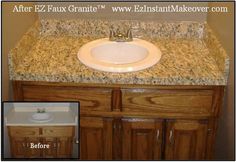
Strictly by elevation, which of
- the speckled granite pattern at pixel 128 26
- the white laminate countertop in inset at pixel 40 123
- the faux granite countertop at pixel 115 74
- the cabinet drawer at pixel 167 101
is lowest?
the white laminate countertop in inset at pixel 40 123

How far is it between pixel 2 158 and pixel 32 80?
0.36m

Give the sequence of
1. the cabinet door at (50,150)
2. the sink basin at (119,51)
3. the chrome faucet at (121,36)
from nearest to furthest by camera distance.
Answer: the cabinet door at (50,150) < the sink basin at (119,51) < the chrome faucet at (121,36)

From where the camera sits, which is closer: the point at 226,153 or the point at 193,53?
the point at 226,153

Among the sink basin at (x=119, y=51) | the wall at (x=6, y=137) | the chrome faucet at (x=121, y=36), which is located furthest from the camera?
the chrome faucet at (x=121, y=36)

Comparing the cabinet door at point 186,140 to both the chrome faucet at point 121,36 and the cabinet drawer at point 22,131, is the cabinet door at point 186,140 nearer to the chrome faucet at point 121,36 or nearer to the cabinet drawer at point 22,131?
the chrome faucet at point 121,36

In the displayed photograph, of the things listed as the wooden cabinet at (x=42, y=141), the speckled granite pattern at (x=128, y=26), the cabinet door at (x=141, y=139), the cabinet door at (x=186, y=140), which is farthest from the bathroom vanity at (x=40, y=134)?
the speckled granite pattern at (x=128, y=26)

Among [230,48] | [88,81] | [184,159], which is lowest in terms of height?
[184,159]

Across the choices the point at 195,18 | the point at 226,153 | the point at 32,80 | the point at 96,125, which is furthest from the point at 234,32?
the point at 32,80

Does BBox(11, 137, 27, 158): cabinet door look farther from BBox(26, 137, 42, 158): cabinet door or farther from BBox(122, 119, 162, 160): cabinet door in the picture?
BBox(122, 119, 162, 160): cabinet door

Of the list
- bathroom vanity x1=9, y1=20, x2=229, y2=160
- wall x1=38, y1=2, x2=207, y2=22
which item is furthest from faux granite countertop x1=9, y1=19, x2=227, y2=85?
wall x1=38, y1=2, x2=207, y2=22

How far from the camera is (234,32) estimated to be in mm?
1515

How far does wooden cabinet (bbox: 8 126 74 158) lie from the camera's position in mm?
1519

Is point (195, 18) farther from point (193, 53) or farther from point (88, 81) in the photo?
point (88, 81)

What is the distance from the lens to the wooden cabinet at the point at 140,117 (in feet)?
5.20
